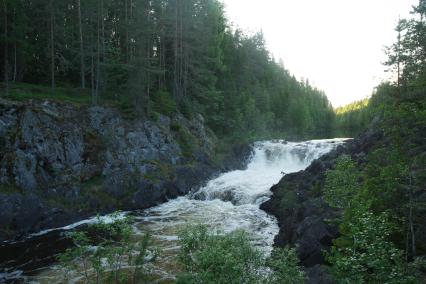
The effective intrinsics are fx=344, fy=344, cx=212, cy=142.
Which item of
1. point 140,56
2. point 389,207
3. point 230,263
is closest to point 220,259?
point 230,263

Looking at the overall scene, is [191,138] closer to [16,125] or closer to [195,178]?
[195,178]

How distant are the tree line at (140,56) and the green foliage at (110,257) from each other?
1731 cm

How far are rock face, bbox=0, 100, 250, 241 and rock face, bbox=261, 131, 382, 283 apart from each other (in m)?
10.0

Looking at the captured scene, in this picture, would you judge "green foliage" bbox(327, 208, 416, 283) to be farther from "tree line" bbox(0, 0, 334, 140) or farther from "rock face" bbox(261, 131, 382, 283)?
"tree line" bbox(0, 0, 334, 140)

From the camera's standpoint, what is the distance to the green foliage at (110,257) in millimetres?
10148

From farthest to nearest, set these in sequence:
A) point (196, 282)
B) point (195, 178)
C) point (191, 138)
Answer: point (191, 138)
point (195, 178)
point (196, 282)

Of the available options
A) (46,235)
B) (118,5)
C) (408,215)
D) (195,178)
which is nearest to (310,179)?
(195,178)

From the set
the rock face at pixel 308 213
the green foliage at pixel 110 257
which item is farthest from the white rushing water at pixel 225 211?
the green foliage at pixel 110 257

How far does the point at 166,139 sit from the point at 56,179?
12.6 metres

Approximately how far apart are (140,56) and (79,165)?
1356 cm

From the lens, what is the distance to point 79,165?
26219 mm

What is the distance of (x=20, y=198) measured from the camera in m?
21.3

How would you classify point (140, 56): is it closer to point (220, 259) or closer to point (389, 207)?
point (389, 207)

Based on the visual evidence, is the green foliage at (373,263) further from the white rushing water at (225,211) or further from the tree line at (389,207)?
the white rushing water at (225,211)
